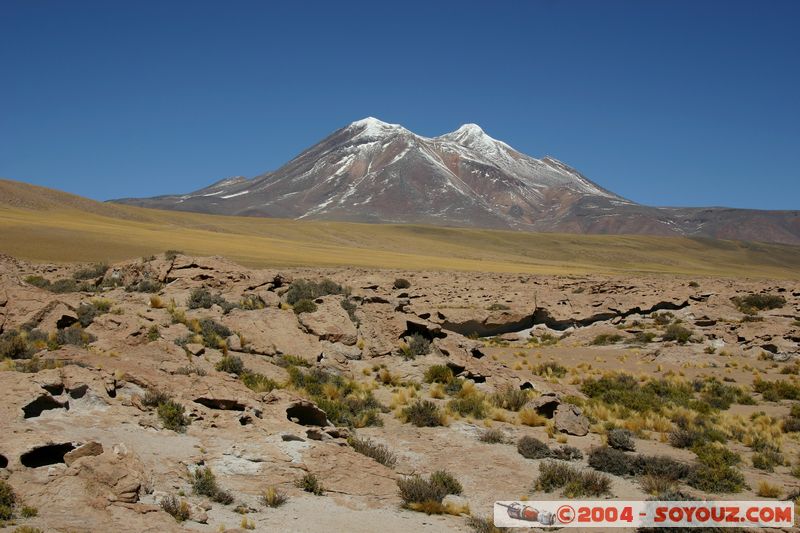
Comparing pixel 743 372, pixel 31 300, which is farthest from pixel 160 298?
pixel 743 372

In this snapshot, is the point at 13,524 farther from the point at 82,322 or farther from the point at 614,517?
the point at 82,322

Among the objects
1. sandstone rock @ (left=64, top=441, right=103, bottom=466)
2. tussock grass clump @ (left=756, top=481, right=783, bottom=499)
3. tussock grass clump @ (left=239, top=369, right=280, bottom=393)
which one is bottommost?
tussock grass clump @ (left=756, top=481, right=783, bottom=499)

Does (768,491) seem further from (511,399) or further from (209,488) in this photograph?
(209,488)

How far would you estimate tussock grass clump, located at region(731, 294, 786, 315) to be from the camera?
3034 centimetres

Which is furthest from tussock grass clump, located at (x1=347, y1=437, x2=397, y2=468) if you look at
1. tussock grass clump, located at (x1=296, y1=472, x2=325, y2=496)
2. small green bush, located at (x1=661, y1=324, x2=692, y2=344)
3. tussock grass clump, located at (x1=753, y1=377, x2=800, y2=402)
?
small green bush, located at (x1=661, y1=324, x2=692, y2=344)

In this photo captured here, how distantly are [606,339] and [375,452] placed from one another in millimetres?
17609

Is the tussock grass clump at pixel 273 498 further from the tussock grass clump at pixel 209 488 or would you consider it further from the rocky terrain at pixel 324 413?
the tussock grass clump at pixel 209 488

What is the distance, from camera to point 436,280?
38688 millimetres

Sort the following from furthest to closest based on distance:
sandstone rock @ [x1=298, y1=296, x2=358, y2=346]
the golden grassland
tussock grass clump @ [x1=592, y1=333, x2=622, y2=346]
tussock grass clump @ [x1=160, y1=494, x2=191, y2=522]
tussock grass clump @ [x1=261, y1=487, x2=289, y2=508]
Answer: the golden grassland
tussock grass clump @ [x1=592, y1=333, x2=622, y2=346]
sandstone rock @ [x1=298, y1=296, x2=358, y2=346]
tussock grass clump @ [x1=261, y1=487, x2=289, y2=508]
tussock grass clump @ [x1=160, y1=494, x2=191, y2=522]

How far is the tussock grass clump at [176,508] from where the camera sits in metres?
6.59

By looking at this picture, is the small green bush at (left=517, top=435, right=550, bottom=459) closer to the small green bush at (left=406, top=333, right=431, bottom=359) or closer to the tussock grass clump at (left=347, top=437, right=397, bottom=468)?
the tussock grass clump at (left=347, top=437, right=397, bottom=468)

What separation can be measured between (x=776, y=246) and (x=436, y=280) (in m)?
170

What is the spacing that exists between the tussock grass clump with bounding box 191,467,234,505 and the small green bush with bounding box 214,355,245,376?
17.5ft

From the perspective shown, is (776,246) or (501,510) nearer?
(501,510)
